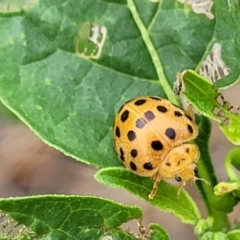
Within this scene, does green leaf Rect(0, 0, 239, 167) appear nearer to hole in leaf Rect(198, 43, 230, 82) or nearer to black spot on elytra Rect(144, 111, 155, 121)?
hole in leaf Rect(198, 43, 230, 82)

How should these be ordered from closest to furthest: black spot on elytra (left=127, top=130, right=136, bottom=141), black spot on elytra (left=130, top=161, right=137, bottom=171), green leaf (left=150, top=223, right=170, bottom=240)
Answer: green leaf (left=150, top=223, right=170, bottom=240) → black spot on elytra (left=130, top=161, right=137, bottom=171) → black spot on elytra (left=127, top=130, right=136, bottom=141)

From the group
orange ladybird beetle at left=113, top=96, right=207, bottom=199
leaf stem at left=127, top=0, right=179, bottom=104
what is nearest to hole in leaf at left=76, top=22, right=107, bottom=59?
leaf stem at left=127, top=0, right=179, bottom=104

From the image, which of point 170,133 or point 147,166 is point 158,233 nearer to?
point 147,166

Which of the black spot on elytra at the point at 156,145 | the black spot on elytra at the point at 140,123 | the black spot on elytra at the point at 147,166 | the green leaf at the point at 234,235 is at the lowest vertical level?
the green leaf at the point at 234,235

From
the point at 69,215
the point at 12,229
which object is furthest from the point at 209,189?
the point at 12,229

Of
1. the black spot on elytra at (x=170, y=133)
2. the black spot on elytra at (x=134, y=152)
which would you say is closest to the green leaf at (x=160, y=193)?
the black spot on elytra at (x=134, y=152)

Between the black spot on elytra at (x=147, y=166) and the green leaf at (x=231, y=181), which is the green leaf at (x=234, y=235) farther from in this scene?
the black spot on elytra at (x=147, y=166)

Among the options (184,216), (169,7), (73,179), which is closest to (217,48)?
(169,7)

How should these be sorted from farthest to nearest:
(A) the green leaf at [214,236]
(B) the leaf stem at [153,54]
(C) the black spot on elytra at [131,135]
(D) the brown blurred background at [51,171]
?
1. (D) the brown blurred background at [51,171]
2. (B) the leaf stem at [153,54]
3. (C) the black spot on elytra at [131,135]
4. (A) the green leaf at [214,236]
